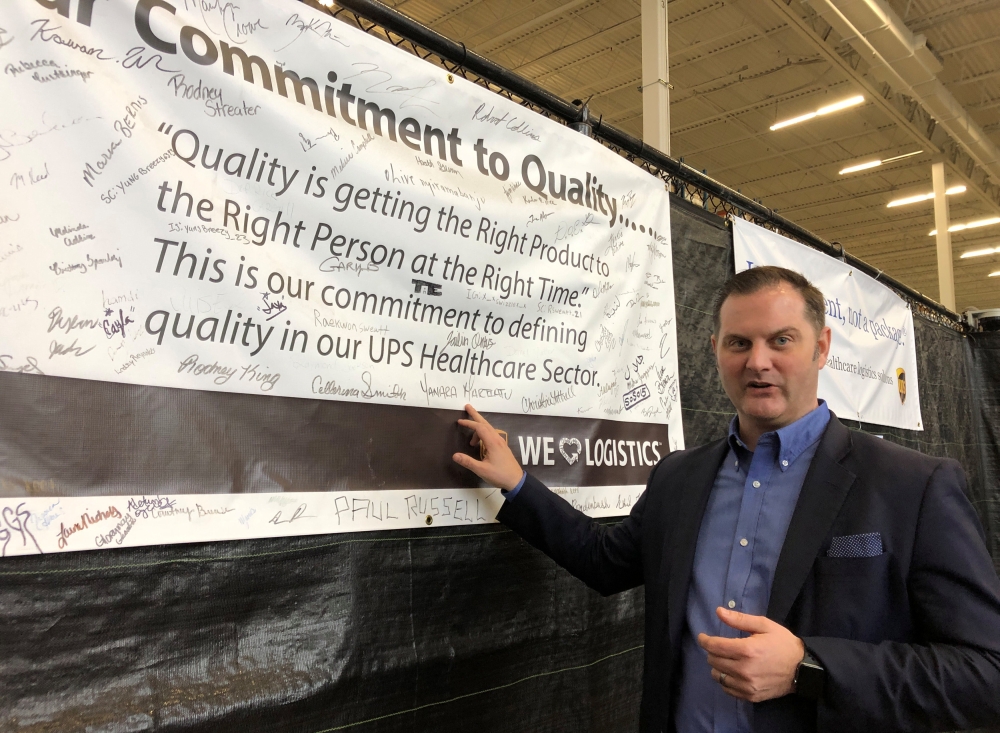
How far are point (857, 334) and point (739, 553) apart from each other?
249 centimetres

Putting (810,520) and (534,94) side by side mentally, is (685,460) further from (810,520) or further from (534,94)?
(534,94)

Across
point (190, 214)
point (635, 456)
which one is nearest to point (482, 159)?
point (190, 214)

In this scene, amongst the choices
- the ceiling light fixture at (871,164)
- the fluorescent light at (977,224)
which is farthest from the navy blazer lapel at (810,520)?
the fluorescent light at (977,224)

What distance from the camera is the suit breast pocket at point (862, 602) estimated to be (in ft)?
3.95

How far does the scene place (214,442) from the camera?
1.23 meters

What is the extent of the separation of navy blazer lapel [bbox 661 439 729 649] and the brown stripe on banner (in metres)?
0.41

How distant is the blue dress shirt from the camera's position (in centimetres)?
130

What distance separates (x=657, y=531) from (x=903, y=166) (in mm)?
11848

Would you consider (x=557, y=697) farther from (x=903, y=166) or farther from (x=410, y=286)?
(x=903, y=166)

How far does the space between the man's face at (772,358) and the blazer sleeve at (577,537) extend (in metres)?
0.42
